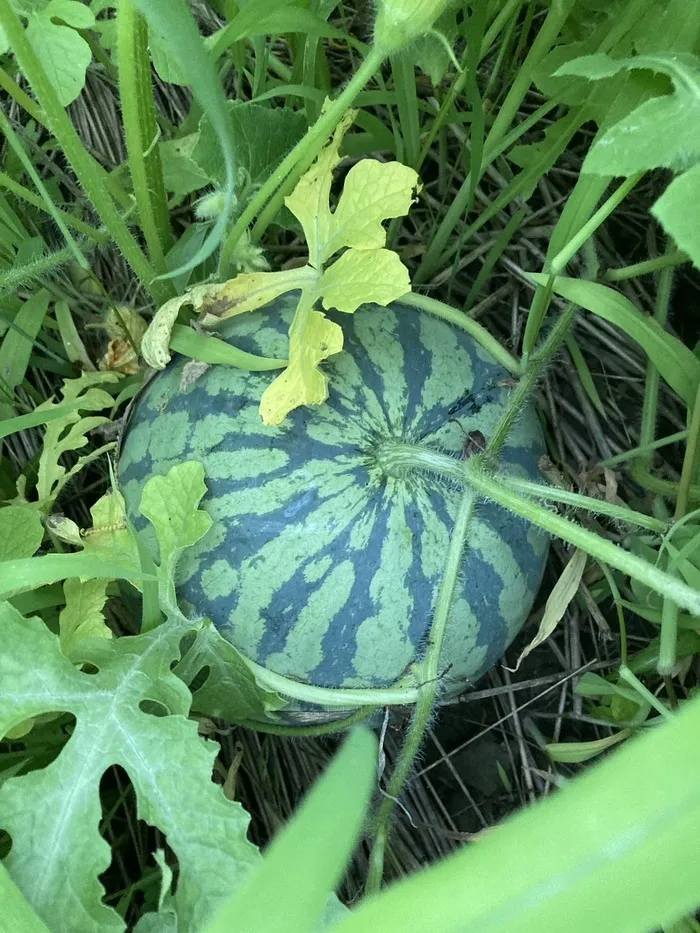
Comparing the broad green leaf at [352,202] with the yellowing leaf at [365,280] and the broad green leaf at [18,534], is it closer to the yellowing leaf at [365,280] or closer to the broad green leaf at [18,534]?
the yellowing leaf at [365,280]

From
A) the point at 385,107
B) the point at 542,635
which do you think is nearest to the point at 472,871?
the point at 542,635

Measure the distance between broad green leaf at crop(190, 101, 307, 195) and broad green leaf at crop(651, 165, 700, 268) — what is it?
2.21 feet

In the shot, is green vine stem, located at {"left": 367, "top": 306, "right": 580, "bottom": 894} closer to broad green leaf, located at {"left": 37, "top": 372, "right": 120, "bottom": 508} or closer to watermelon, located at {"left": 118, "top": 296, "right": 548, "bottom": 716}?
watermelon, located at {"left": 118, "top": 296, "right": 548, "bottom": 716}

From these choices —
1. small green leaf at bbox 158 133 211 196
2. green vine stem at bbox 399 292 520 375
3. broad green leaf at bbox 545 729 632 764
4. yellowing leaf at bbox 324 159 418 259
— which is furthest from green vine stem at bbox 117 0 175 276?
broad green leaf at bbox 545 729 632 764

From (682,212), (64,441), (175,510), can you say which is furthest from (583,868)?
(64,441)

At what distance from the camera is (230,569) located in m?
1.07

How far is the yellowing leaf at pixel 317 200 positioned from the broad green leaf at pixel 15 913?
0.74 meters

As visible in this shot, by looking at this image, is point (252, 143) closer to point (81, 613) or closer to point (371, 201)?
point (371, 201)

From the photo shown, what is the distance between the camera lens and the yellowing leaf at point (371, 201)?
1.00 metres

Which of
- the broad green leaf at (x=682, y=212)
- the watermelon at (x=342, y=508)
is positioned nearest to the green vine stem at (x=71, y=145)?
the watermelon at (x=342, y=508)

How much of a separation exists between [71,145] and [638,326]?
710 mm

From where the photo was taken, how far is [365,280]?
1.00m

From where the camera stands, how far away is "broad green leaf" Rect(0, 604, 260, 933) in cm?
89

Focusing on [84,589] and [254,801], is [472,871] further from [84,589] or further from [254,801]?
[254,801]
